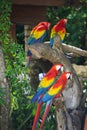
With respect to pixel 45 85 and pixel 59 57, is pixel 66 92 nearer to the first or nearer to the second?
pixel 59 57

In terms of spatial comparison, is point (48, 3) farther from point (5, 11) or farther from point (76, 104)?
point (76, 104)

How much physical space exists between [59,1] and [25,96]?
144cm

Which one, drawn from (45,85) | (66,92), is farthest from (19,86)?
(45,85)

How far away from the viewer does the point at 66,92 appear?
3111 millimetres

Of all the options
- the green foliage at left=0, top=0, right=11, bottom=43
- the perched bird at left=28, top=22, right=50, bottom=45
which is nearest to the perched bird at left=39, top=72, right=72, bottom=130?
the perched bird at left=28, top=22, right=50, bottom=45

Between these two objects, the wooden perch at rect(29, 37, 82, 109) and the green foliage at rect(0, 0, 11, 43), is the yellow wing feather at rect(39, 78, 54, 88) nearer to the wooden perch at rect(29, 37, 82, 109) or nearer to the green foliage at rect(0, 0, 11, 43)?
the wooden perch at rect(29, 37, 82, 109)

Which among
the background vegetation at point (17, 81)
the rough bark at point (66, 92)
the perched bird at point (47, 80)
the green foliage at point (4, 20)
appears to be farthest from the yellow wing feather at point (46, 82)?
the green foliage at point (4, 20)

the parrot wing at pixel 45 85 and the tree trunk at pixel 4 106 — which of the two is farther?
the tree trunk at pixel 4 106

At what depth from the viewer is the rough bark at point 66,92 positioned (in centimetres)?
301

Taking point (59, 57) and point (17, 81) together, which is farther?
point (17, 81)

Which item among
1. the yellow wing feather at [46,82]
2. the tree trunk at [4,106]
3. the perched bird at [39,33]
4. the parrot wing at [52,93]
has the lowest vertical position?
the tree trunk at [4,106]

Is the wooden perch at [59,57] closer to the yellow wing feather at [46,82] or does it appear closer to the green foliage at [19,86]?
the yellow wing feather at [46,82]

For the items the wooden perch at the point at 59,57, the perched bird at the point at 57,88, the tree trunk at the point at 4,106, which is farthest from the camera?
the tree trunk at the point at 4,106

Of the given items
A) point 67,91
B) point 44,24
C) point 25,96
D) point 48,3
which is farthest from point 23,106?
point 48,3
